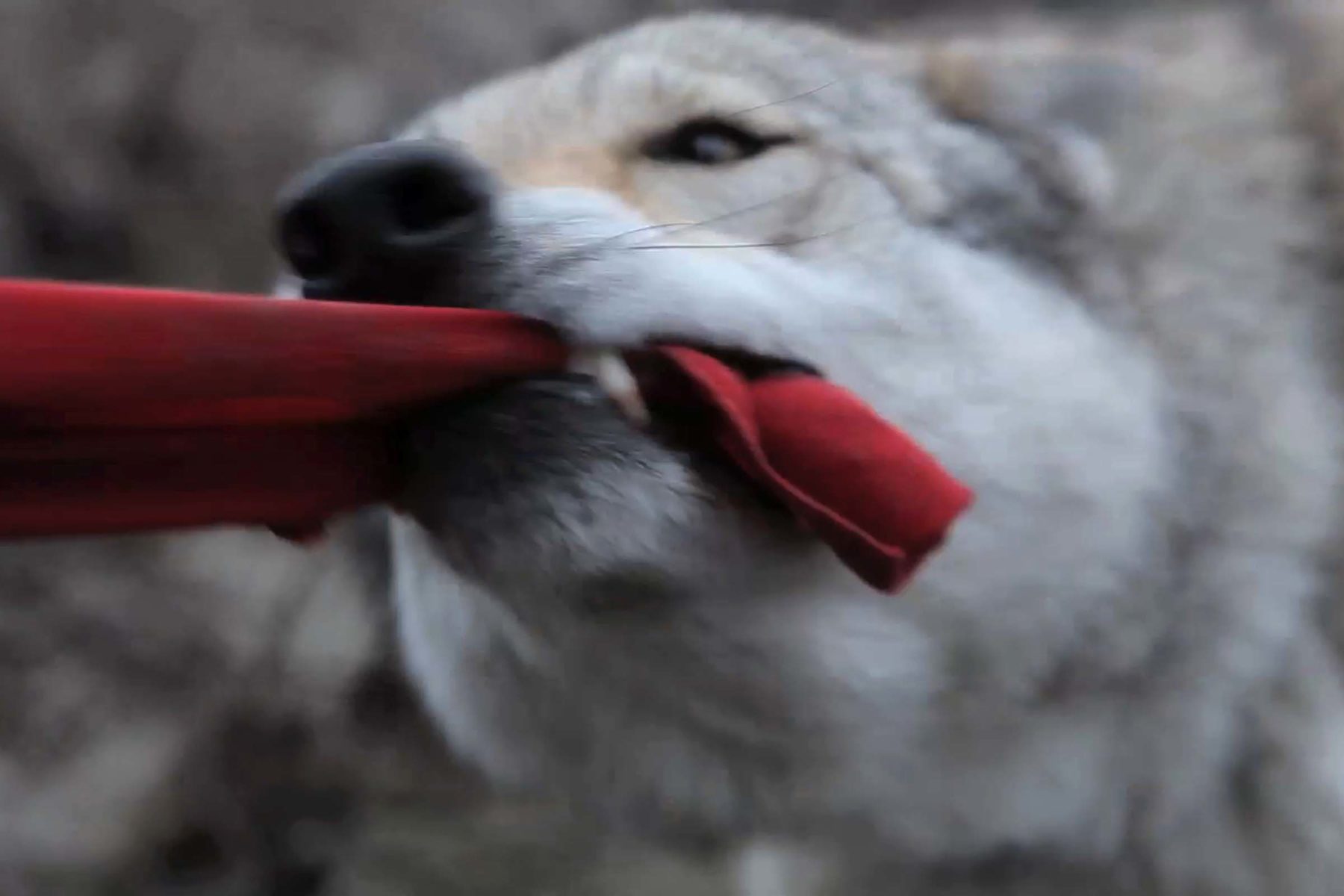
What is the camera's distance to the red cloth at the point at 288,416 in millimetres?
488

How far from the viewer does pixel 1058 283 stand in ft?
3.19

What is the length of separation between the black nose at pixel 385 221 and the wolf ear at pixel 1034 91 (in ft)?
1.84

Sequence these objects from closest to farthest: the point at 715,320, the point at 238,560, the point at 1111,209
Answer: the point at 715,320
the point at 1111,209
the point at 238,560

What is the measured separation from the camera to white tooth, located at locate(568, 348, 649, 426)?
0.65 m

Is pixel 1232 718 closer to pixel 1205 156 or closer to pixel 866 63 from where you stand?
pixel 1205 156

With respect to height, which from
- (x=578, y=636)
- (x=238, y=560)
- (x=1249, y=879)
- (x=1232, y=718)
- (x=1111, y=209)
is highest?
(x=1111, y=209)

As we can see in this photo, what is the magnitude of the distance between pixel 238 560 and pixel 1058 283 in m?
1.38

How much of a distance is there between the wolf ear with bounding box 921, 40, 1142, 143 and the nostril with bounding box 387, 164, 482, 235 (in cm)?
55

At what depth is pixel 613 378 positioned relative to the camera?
657 mm

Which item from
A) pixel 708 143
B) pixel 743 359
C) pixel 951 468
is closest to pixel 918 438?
pixel 951 468

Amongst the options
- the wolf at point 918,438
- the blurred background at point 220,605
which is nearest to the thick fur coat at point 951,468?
the wolf at point 918,438

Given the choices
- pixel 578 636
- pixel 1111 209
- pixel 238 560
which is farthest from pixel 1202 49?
pixel 238 560

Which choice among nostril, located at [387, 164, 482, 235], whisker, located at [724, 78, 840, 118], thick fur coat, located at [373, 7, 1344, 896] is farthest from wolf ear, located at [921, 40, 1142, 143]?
nostril, located at [387, 164, 482, 235]

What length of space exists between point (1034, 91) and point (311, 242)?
71cm
